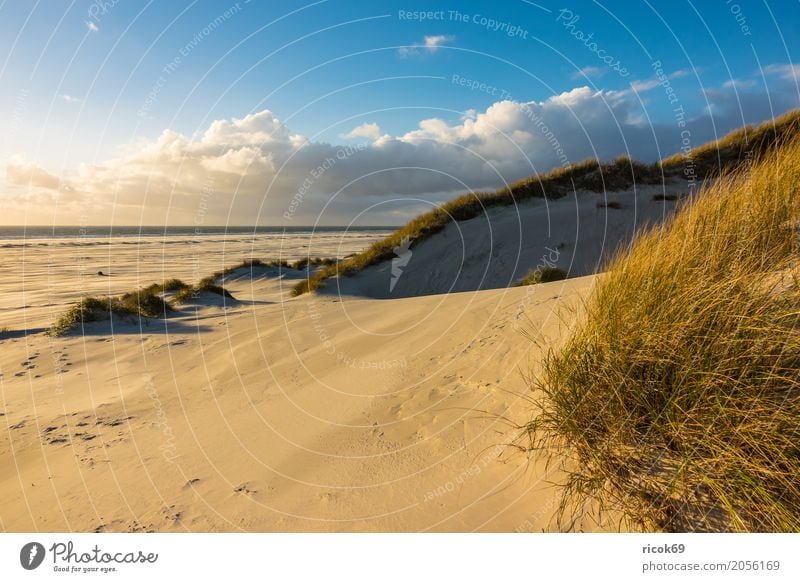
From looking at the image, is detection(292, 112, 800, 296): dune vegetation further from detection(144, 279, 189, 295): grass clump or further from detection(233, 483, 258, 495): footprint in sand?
detection(233, 483, 258, 495): footprint in sand

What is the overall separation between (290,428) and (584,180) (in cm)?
1712

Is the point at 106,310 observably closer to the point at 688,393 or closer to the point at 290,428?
the point at 290,428

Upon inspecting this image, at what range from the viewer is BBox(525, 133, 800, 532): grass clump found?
7.48 ft

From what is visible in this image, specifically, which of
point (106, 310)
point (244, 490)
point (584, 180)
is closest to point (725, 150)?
point (584, 180)

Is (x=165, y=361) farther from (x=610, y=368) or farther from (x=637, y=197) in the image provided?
(x=637, y=197)

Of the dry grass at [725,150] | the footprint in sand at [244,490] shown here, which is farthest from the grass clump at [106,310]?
the dry grass at [725,150]

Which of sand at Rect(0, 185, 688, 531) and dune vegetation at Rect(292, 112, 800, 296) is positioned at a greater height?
dune vegetation at Rect(292, 112, 800, 296)

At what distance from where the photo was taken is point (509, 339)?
5.07 m

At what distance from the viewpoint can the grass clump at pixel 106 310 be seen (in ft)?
27.5

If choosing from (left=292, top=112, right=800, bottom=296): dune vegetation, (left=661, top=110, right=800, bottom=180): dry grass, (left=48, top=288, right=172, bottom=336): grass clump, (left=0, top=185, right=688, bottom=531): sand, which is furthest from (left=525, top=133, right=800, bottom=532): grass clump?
(left=661, top=110, right=800, bottom=180): dry grass

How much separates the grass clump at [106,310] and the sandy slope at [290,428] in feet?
3.18

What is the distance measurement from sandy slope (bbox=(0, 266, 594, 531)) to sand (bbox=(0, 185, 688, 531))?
0.05ft

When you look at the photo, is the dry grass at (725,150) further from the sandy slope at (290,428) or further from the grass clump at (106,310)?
the grass clump at (106,310)
